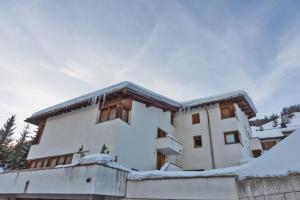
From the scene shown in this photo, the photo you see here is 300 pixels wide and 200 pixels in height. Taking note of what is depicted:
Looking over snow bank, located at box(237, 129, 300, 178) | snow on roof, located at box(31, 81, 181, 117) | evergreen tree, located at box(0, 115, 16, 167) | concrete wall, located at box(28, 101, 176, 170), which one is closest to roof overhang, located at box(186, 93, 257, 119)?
snow on roof, located at box(31, 81, 181, 117)

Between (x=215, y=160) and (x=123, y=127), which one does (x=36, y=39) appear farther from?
(x=215, y=160)

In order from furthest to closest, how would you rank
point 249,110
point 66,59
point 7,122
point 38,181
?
point 7,122
point 249,110
point 66,59
point 38,181

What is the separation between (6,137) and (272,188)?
128 feet

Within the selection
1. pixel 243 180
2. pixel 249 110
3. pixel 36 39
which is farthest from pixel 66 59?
pixel 249 110

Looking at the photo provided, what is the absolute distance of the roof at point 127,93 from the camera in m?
12.6

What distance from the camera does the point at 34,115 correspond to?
16.9m

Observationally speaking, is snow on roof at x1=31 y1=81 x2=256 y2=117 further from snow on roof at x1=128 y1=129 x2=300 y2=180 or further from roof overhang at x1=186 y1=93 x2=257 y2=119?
snow on roof at x1=128 y1=129 x2=300 y2=180

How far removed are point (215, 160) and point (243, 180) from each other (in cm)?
891

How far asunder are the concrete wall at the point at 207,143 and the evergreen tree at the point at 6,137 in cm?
2557

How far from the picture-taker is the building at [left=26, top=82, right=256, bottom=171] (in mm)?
12031

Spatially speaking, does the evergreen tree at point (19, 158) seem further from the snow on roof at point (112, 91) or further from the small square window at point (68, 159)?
the small square window at point (68, 159)

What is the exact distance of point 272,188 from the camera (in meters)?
5.13

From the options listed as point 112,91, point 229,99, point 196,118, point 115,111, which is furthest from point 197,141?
point 112,91

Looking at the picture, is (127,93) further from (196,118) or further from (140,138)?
(196,118)
